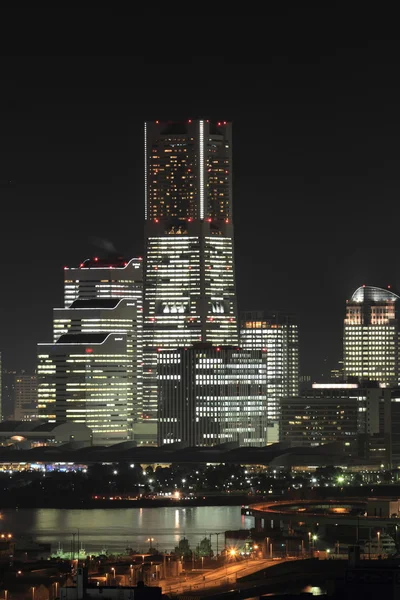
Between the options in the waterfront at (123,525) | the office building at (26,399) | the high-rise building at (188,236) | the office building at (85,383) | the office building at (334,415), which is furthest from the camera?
the office building at (26,399)

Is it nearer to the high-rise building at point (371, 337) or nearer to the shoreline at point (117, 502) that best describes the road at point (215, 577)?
the shoreline at point (117, 502)

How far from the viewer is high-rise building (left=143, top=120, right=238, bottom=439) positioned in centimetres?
14125

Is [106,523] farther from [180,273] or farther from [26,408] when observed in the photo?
[26,408]

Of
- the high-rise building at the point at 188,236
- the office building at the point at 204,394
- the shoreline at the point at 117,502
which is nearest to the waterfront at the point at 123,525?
the shoreline at the point at 117,502

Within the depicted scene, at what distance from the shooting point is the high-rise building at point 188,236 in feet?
463

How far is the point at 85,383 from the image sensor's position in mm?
137375

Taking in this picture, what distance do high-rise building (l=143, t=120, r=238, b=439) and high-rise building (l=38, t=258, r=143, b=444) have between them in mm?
1771

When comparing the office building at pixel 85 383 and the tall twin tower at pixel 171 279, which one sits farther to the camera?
the tall twin tower at pixel 171 279

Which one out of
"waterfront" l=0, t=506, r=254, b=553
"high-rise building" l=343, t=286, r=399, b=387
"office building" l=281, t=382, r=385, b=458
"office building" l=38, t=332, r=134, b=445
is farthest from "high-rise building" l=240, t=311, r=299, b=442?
"waterfront" l=0, t=506, r=254, b=553

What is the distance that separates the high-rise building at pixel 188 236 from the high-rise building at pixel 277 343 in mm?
12827

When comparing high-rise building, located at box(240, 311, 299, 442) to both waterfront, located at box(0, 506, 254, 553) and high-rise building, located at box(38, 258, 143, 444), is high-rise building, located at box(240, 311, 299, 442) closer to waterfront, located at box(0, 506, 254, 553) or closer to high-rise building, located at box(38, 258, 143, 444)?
high-rise building, located at box(38, 258, 143, 444)

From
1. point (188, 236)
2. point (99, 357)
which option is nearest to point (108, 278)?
point (188, 236)

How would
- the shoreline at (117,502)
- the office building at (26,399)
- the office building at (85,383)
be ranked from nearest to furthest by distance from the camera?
the shoreline at (117,502), the office building at (85,383), the office building at (26,399)

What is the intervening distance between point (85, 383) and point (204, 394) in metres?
14.8
